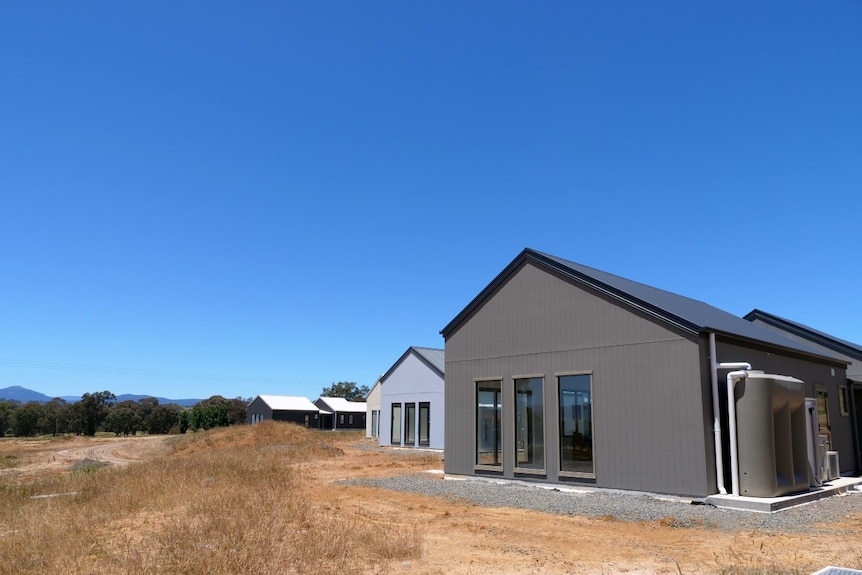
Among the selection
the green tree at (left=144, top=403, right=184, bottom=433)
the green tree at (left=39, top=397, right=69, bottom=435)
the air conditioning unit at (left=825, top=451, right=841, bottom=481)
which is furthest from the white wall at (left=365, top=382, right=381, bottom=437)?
the green tree at (left=39, top=397, right=69, bottom=435)

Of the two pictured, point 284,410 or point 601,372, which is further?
point 284,410

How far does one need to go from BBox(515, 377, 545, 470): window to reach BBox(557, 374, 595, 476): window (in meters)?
0.63

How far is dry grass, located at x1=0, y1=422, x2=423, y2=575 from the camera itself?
257 inches

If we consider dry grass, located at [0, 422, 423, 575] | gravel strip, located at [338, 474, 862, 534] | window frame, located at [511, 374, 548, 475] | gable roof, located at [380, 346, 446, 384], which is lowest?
gravel strip, located at [338, 474, 862, 534]

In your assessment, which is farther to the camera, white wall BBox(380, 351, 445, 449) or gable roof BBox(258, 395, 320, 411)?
gable roof BBox(258, 395, 320, 411)

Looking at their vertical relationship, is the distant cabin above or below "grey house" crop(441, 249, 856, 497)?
below

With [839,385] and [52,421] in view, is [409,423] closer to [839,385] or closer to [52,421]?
[839,385]

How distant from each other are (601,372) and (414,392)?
72.5 ft

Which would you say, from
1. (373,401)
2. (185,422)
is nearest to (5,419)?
(185,422)

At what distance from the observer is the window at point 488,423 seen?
16688 mm

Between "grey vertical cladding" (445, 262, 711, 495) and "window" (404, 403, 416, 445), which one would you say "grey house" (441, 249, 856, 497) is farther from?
"window" (404, 403, 416, 445)

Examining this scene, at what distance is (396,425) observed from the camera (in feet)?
121

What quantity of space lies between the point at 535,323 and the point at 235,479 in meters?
8.65

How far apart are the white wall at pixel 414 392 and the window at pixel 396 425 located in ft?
0.89
